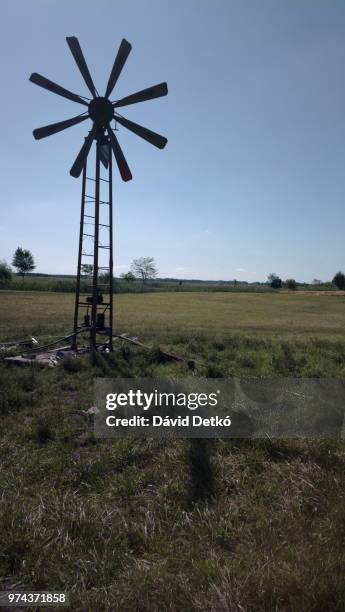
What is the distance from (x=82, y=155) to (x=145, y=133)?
2346 millimetres

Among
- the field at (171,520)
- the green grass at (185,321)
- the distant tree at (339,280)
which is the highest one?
the distant tree at (339,280)

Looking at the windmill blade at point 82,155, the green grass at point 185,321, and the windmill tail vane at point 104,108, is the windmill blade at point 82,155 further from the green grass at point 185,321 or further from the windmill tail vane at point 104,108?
the green grass at point 185,321

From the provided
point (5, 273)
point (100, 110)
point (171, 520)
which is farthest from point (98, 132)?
point (5, 273)

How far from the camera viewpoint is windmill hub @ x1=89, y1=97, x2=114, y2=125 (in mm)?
12328

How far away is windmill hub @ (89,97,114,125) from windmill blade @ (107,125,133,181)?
1.00 feet

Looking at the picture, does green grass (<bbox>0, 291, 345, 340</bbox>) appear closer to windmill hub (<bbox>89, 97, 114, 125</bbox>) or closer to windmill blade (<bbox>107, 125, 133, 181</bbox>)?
windmill blade (<bbox>107, 125, 133, 181</bbox>)

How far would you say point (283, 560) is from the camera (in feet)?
9.87

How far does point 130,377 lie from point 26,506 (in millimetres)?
5627

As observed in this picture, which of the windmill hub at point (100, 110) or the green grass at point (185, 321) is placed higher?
the windmill hub at point (100, 110)

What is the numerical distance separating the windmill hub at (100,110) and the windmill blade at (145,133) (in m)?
0.34

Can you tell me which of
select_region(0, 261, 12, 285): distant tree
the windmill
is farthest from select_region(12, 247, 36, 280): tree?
the windmill

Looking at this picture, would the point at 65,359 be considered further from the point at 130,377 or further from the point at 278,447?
the point at 278,447

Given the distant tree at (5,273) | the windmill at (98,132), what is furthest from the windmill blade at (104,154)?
the distant tree at (5,273)

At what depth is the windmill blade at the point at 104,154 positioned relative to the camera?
12.9 meters
